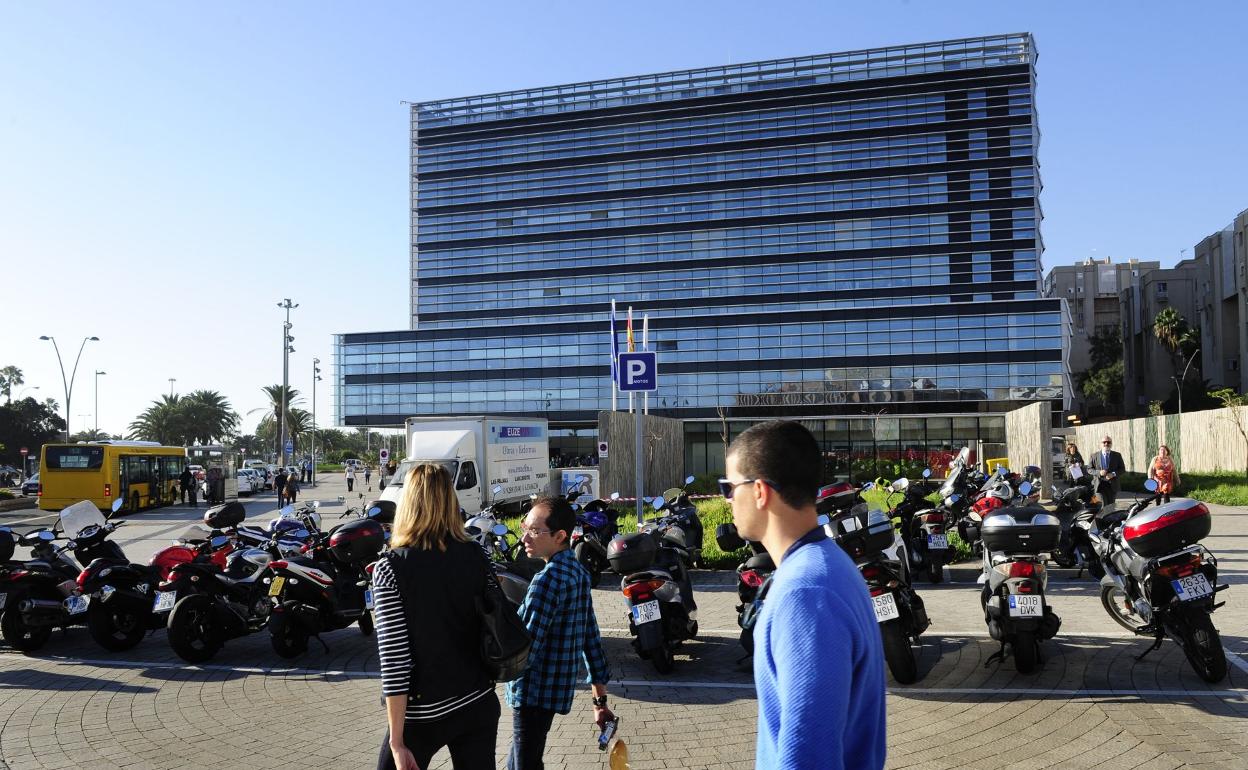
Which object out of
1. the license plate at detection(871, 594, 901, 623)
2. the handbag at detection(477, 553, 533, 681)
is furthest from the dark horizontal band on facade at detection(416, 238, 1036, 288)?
the handbag at detection(477, 553, 533, 681)

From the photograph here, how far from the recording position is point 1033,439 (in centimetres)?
2220

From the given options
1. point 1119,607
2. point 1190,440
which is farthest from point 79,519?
point 1190,440

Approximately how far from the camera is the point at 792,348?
6900 centimetres

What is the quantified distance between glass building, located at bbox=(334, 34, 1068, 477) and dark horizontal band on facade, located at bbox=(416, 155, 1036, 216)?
20 cm

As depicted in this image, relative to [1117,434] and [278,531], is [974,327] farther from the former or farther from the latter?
[278,531]

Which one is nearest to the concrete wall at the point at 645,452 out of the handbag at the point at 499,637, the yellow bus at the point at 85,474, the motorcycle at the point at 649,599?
the motorcycle at the point at 649,599

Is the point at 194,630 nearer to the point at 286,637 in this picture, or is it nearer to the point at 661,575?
the point at 286,637

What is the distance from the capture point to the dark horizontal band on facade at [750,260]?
7525cm

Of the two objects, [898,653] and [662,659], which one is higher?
[898,653]

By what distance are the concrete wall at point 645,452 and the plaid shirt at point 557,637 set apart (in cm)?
1458

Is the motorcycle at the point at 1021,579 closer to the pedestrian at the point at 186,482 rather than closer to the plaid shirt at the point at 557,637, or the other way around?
the plaid shirt at the point at 557,637

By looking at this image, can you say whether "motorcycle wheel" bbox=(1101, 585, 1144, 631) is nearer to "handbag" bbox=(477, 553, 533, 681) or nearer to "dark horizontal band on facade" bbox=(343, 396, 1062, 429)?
"handbag" bbox=(477, 553, 533, 681)

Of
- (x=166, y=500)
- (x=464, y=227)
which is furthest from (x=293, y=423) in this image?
(x=166, y=500)

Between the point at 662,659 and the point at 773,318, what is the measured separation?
64.4 metres
